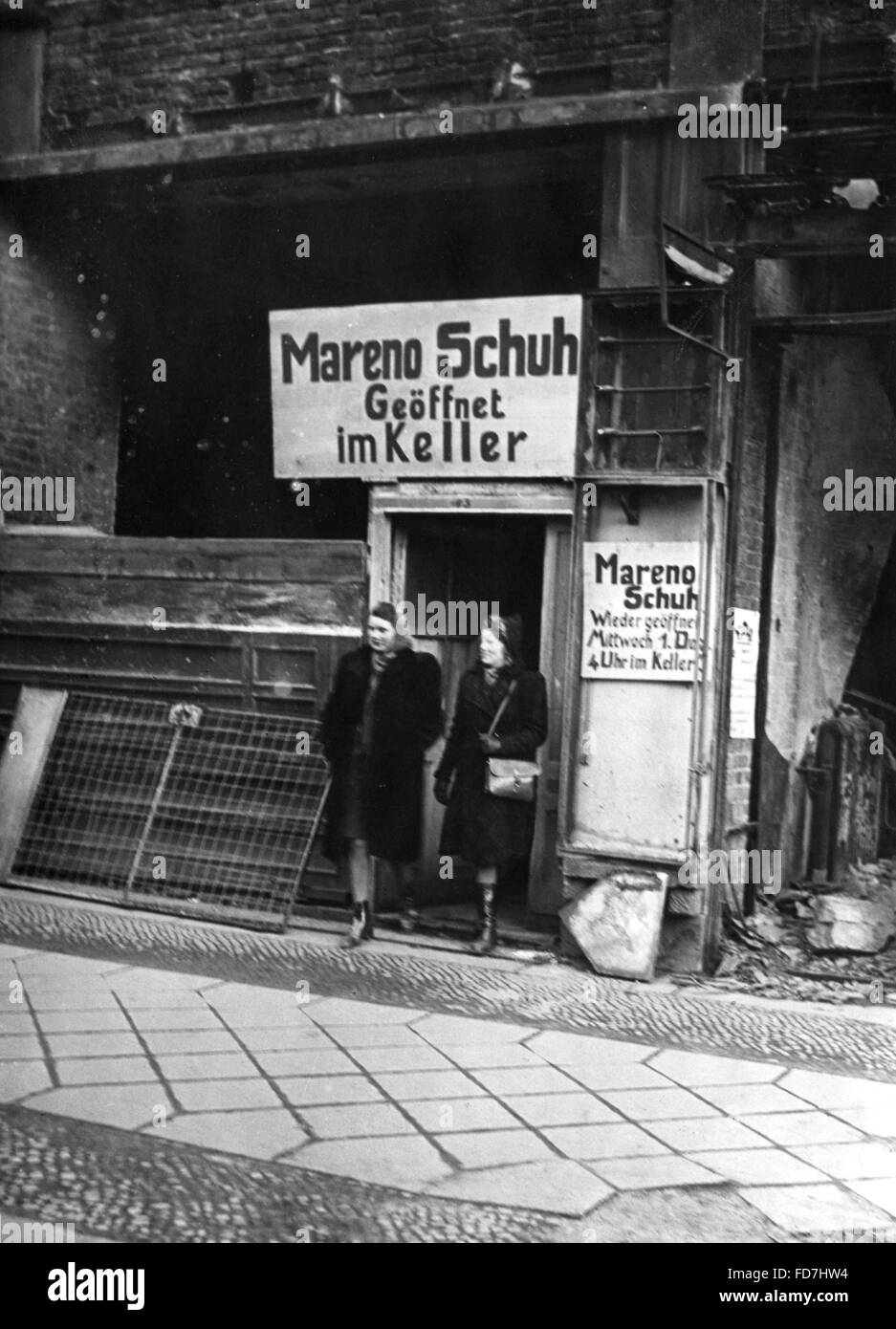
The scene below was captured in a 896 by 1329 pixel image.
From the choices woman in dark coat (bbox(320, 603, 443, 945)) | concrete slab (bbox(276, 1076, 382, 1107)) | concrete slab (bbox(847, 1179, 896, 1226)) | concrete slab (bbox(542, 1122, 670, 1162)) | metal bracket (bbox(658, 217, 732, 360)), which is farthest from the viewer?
woman in dark coat (bbox(320, 603, 443, 945))

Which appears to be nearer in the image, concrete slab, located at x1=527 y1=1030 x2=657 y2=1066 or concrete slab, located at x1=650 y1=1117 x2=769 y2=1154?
concrete slab, located at x1=650 y1=1117 x2=769 y2=1154

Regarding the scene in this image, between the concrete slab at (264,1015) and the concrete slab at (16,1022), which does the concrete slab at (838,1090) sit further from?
the concrete slab at (16,1022)

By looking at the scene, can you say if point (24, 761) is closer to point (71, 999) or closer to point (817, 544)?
point (71, 999)

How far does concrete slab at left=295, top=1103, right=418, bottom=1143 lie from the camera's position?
197 inches

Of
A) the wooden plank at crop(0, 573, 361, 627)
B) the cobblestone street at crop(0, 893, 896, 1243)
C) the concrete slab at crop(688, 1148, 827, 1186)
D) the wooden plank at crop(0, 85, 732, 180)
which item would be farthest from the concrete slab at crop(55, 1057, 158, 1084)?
the wooden plank at crop(0, 85, 732, 180)

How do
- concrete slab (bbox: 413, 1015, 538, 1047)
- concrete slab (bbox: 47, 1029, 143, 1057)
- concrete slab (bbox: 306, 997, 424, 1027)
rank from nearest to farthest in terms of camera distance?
concrete slab (bbox: 47, 1029, 143, 1057) → concrete slab (bbox: 413, 1015, 538, 1047) → concrete slab (bbox: 306, 997, 424, 1027)

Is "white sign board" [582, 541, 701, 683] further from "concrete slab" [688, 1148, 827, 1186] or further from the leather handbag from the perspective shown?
"concrete slab" [688, 1148, 827, 1186]

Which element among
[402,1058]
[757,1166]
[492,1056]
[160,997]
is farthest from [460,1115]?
[160,997]

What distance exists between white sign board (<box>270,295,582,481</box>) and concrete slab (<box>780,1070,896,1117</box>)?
12.3 feet

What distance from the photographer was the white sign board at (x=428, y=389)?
27.3 ft

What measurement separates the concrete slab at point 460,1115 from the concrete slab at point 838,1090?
1.27 meters

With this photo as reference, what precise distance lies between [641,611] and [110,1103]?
4131 millimetres

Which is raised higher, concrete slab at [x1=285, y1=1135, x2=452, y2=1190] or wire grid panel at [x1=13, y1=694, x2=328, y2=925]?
wire grid panel at [x1=13, y1=694, x2=328, y2=925]

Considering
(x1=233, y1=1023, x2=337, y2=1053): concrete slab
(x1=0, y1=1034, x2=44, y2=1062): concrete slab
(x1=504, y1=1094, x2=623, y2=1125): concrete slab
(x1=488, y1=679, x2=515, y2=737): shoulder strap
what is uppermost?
(x1=488, y1=679, x2=515, y2=737): shoulder strap
